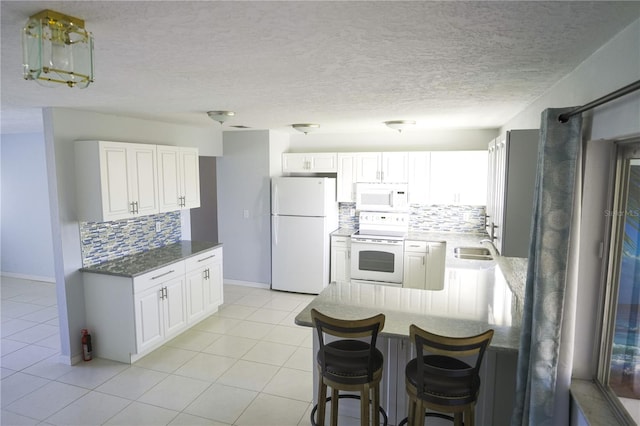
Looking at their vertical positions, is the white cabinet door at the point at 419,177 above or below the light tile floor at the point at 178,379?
above

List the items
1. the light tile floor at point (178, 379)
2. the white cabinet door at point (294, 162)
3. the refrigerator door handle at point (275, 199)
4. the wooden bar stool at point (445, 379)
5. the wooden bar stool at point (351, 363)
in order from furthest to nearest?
the white cabinet door at point (294, 162) → the refrigerator door handle at point (275, 199) → the light tile floor at point (178, 379) → the wooden bar stool at point (351, 363) → the wooden bar stool at point (445, 379)

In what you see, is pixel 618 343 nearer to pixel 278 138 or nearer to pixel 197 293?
pixel 197 293

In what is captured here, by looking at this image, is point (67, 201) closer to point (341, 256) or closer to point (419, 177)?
point (341, 256)

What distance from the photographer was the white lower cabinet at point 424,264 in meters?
5.16

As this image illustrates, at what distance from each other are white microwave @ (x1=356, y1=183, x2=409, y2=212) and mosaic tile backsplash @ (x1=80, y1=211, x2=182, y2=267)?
2.62m

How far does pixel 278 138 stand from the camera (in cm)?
601

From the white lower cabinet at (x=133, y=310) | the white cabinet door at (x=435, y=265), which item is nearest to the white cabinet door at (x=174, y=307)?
the white lower cabinet at (x=133, y=310)

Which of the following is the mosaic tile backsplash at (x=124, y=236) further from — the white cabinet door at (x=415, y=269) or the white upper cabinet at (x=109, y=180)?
the white cabinet door at (x=415, y=269)

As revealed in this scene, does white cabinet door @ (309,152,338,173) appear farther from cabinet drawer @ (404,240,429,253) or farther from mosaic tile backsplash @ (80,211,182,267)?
mosaic tile backsplash @ (80,211,182,267)

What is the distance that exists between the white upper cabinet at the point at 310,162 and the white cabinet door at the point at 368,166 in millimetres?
363

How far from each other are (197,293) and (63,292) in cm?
136

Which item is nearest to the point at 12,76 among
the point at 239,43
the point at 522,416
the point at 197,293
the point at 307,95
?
the point at 239,43

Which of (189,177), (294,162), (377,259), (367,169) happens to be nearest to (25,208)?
(189,177)

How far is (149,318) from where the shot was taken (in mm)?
3871
